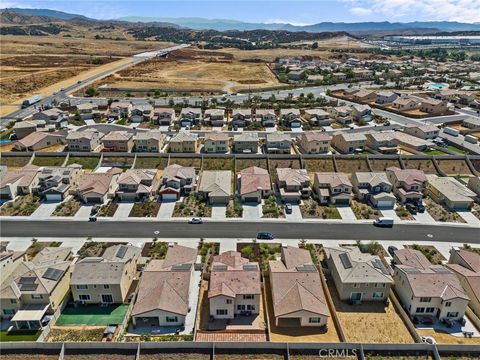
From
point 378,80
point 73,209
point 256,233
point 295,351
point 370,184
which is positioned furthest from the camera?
point 378,80

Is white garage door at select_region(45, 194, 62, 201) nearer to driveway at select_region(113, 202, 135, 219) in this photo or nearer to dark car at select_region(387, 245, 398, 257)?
driveway at select_region(113, 202, 135, 219)

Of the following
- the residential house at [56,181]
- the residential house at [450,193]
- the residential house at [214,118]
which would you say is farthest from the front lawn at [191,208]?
the residential house at [214,118]

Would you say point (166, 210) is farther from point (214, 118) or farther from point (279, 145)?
point (214, 118)

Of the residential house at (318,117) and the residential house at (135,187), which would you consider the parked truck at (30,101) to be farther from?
the residential house at (318,117)

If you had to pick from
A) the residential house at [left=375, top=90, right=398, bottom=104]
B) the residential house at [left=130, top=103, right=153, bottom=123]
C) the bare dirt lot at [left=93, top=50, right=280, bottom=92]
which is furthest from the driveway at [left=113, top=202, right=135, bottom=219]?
the residential house at [left=375, top=90, right=398, bottom=104]

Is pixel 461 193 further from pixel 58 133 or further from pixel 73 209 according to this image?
pixel 58 133

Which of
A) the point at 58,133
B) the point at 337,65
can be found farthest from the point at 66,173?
the point at 337,65
